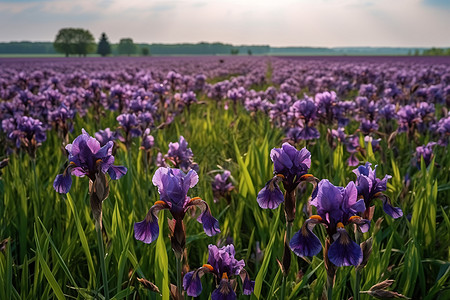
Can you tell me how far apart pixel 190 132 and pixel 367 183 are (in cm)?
466

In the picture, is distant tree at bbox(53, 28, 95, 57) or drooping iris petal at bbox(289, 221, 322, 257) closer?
drooping iris petal at bbox(289, 221, 322, 257)

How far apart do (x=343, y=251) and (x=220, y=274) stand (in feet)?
1.91

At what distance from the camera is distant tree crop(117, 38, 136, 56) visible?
373 ft

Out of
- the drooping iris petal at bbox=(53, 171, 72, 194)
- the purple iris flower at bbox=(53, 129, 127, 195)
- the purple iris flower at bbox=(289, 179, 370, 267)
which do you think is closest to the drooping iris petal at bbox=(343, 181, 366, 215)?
the purple iris flower at bbox=(289, 179, 370, 267)

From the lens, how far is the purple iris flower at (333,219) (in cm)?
128

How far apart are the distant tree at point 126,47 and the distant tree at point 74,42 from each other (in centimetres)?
2052

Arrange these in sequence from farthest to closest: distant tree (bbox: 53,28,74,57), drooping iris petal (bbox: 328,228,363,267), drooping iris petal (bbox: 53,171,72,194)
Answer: distant tree (bbox: 53,28,74,57) < drooping iris petal (bbox: 53,171,72,194) < drooping iris petal (bbox: 328,228,363,267)

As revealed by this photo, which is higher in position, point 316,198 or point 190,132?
point 316,198

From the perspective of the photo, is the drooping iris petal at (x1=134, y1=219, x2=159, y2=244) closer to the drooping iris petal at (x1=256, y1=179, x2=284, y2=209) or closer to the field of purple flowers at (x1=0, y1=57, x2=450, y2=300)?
the field of purple flowers at (x1=0, y1=57, x2=450, y2=300)

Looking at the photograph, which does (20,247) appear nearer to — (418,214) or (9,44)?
(418,214)

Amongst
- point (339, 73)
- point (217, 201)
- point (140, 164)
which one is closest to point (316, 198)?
point (217, 201)

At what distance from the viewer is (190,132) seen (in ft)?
19.9

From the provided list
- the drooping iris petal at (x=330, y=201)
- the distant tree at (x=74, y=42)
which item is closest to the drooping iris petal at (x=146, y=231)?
the drooping iris petal at (x=330, y=201)

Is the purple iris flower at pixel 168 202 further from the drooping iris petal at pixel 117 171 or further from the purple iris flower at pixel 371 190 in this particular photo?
the purple iris flower at pixel 371 190
